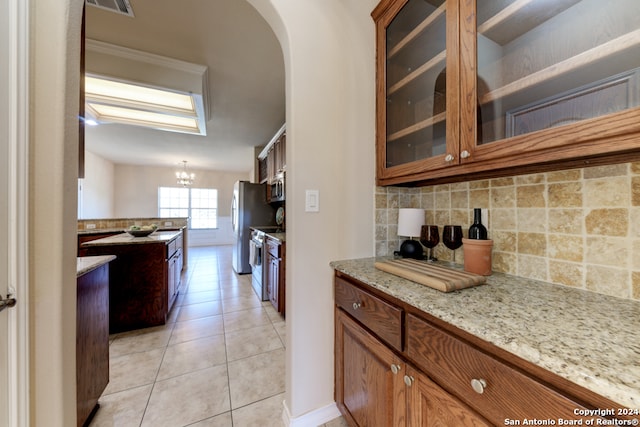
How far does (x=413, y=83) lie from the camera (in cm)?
124

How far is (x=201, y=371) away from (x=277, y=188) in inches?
99.3

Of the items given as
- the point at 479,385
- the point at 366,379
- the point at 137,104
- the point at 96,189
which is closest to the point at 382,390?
the point at 366,379

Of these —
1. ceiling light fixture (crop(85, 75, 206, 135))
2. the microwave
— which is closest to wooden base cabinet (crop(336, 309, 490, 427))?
the microwave

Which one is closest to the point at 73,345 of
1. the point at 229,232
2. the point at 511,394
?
the point at 511,394

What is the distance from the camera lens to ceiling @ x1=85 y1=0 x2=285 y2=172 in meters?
1.71

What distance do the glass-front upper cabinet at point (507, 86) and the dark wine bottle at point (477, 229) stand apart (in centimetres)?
19

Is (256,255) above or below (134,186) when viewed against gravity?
below

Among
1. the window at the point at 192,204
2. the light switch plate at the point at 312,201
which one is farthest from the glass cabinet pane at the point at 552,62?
the window at the point at 192,204

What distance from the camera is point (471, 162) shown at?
0.92 metres

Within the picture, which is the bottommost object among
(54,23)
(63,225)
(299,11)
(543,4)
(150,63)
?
(63,225)

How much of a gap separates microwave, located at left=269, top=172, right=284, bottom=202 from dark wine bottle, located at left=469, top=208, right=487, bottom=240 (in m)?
2.60

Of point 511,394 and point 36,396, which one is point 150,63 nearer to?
point 36,396

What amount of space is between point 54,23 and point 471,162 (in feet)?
5.09

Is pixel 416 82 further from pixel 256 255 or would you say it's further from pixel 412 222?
pixel 256 255
